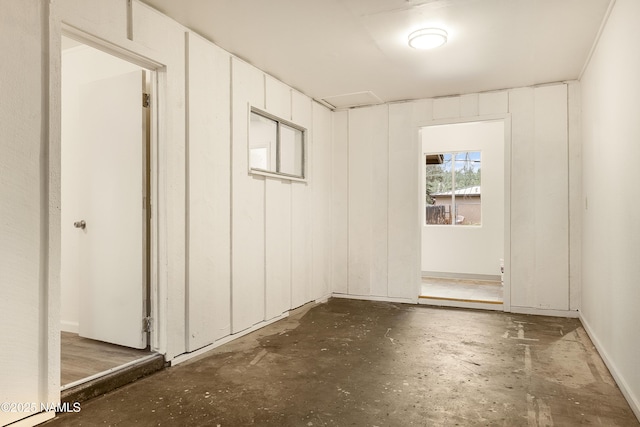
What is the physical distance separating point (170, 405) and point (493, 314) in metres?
3.74

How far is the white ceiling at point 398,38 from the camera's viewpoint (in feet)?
9.40

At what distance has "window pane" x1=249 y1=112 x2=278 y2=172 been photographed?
4.26 m

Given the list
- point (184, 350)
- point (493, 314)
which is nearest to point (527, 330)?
point (493, 314)

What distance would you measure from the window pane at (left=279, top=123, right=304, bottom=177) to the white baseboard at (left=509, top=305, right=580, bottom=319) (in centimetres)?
315

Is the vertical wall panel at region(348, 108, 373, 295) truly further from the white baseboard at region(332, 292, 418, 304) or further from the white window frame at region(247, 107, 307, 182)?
the white window frame at region(247, 107, 307, 182)

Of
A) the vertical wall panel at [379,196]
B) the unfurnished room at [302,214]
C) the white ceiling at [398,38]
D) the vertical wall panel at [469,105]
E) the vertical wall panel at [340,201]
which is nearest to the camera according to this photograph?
the unfurnished room at [302,214]

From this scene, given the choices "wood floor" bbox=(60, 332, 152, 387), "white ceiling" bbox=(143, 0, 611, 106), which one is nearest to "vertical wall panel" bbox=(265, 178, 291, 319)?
"white ceiling" bbox=(143, 0, 611, 106)

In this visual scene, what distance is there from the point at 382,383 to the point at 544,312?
2.92 meters

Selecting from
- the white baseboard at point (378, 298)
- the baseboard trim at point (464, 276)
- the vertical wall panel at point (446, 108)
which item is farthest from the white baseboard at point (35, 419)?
the baseboard trim at point (464, 276)

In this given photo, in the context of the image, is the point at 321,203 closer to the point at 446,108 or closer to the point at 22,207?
the point at 446,108

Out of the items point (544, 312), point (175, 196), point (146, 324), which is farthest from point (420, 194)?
point (146, 324)

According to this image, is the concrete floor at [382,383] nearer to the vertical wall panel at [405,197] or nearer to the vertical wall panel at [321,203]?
the vertical wall panel at [405,197]

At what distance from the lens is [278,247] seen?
440cm

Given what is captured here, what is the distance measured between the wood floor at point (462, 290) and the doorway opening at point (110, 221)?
360cm
